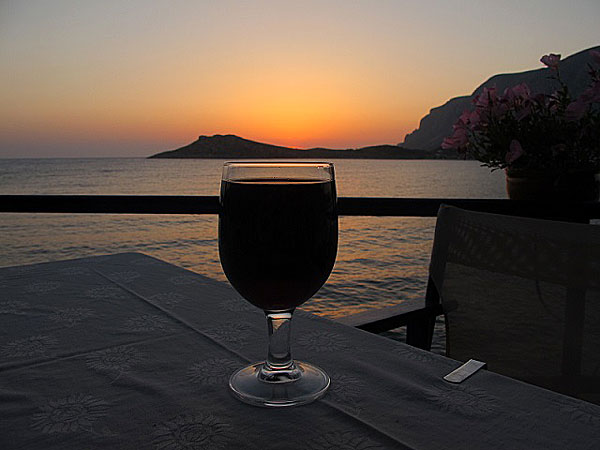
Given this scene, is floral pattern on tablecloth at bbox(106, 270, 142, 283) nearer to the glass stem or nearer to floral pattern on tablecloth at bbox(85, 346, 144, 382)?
Result: floral pattern on tablecloth at bbox(85, 346, 144, 382)

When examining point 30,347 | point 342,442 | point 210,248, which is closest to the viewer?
point 342,442

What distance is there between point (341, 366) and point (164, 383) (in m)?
0.21

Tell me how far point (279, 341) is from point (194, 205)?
1.47m

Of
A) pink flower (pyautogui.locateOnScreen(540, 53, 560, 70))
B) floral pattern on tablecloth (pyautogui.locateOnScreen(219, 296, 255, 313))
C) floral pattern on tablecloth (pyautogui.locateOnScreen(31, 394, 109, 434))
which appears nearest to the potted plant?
pink flower (pyautogui.locateOnScreen(540, 53, 560, 70))

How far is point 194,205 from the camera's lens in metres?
1.91

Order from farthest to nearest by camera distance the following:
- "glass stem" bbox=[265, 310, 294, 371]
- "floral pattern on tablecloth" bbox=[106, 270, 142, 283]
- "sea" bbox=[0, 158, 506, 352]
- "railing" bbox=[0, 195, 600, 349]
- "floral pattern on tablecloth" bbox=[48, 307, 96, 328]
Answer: "sea" bbox=[0, 158, 506, 352], "railing" bbox=[0, 195, 600, 349], "floral pattern on tablecloth" bbox=[106, 270, 142, 283], "floral pattern on tablecloth" bbox=[48, 307, 96, 328], "glass stem" bbox=[265, 310, 294, 371]

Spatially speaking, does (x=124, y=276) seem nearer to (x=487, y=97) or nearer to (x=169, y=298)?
(x=169, y=298)

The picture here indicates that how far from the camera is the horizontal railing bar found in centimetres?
188

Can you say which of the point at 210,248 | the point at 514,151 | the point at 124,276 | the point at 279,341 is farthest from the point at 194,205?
the point at 210,248

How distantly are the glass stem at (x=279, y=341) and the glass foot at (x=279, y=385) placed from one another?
1 centimetres

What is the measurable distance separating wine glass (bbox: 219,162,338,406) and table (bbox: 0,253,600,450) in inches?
1.2

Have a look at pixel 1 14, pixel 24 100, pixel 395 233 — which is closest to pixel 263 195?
pixel 395 233

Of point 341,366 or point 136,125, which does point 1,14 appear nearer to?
point 136,125

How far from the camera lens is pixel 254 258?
49 centimetres
